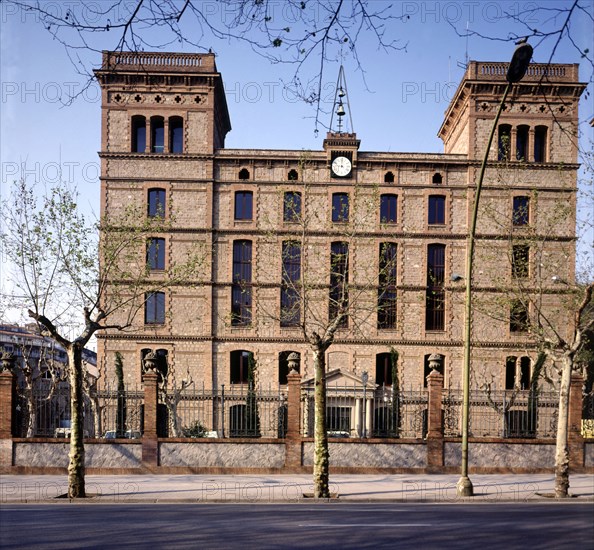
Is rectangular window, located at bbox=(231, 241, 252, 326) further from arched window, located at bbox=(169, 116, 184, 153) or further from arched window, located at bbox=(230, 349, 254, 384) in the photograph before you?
arched window, located at bbox=(169, 116, 184, 153)

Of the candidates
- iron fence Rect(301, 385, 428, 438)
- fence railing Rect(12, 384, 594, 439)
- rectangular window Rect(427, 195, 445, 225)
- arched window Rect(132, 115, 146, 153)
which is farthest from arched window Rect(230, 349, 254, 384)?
rectangular window Rect(427, 195, 445, 225)

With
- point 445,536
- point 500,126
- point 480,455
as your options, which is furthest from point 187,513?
point 500,126

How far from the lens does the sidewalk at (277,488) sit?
16.9m

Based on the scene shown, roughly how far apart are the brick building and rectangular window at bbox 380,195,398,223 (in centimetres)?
9

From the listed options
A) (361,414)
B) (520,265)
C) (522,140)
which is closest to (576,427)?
(520,265)

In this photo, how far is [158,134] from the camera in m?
37.2

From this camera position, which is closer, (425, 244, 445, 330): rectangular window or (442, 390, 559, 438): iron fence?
(442, 390, 559, 438): iron fence

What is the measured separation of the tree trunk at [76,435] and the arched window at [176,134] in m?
21.5

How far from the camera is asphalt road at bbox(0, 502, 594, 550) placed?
10344 millimetres

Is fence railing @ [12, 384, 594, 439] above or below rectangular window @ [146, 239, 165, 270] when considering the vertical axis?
below

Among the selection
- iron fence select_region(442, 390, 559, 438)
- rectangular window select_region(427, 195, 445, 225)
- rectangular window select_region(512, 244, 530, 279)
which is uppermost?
rectangular window select_region(427, 195, 445, 225)

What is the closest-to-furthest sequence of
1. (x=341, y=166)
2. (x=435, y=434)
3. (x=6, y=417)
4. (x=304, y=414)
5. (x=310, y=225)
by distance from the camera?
1. (x=6, y=417)
2. (x=435, y=434)
3. (x=304, y=414)
4. (x=310, y=225)
5. (x=341, y=166)

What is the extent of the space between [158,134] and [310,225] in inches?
401

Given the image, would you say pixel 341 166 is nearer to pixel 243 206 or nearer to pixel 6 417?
pixel 243 206
